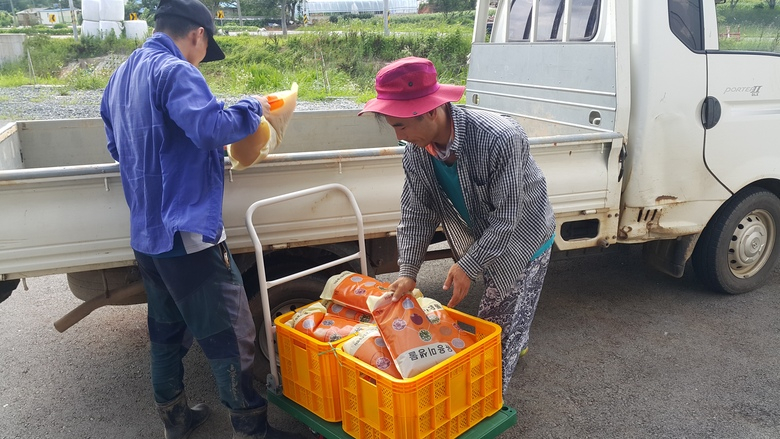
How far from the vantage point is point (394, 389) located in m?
2.11

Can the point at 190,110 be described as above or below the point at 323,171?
above

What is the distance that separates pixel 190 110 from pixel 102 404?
195 centimetres

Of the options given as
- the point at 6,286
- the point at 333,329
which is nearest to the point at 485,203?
the point at 333,329

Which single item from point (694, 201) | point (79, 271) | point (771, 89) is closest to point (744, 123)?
point (771, 89)

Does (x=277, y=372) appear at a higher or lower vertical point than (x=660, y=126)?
lower

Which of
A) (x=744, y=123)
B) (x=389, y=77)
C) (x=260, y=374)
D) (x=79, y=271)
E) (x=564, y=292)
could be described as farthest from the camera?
(x=564, y=292)

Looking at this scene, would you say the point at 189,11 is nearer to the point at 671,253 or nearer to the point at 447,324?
the point at 447,324

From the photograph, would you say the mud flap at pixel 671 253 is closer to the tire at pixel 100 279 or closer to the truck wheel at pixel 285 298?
the truck wheel at pixel 285 298

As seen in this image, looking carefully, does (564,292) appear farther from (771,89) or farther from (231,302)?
(231,302)

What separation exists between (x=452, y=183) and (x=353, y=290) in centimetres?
69

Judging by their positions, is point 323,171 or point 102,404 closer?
point 323,171

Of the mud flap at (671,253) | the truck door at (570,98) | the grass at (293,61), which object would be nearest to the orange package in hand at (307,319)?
the truck door at (570,98)

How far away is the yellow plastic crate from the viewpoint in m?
2.14

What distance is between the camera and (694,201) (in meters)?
3.91
